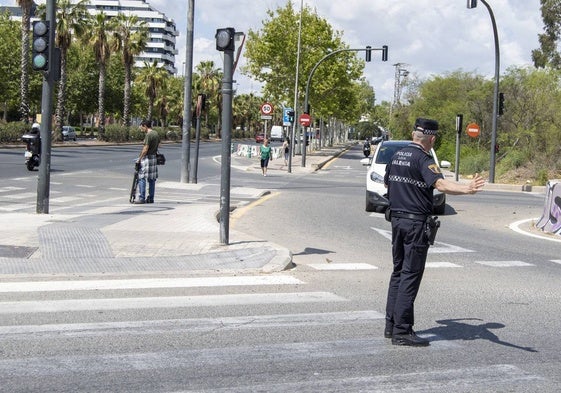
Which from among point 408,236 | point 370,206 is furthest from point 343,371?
point 370,206

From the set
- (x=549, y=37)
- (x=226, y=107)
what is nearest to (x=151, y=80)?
(x=549, y=37)

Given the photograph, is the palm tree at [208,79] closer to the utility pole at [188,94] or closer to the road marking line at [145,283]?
the utility pole at [188,94]

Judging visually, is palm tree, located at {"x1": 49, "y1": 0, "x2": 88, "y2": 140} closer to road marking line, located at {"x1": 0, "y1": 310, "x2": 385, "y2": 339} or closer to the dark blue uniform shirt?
road marking line, located at {"x1": 0, "y1": 310, "x2": 385, "y2": 339}

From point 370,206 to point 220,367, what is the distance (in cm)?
1288

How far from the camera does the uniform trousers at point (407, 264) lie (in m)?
5.87

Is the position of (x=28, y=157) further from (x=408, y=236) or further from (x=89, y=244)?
(x=408, y=236)

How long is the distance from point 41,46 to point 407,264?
9213 mm

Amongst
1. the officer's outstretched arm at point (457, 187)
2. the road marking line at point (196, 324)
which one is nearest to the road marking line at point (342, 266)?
the road marking line at point (196, 324)

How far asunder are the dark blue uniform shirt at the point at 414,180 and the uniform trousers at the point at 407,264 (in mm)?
117

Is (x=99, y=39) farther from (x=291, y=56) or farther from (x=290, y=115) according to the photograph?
(x=290, y=115)

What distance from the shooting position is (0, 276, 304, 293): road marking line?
7789 millimetres

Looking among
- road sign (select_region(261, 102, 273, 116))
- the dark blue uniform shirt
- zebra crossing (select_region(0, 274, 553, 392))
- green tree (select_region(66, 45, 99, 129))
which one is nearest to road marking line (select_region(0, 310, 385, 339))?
zebra crossing (select_region(0, 274, 553, 392))

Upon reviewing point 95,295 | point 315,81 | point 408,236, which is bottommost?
point 95,295

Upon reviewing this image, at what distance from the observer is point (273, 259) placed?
379 inches
